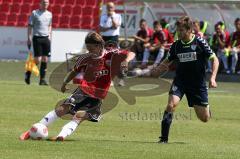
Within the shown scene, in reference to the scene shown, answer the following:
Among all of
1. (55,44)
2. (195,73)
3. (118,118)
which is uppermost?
(195,73)

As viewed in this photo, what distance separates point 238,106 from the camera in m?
18.0

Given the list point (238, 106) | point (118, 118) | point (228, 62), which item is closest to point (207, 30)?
point (228, 62)

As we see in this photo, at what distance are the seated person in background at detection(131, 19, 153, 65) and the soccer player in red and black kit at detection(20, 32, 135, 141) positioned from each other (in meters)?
16.7

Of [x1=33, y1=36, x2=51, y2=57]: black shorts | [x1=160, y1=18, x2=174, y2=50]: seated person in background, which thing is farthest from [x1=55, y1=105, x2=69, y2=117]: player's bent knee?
[x1=160, y1=18, x2=174, y2=50]: seated person in background

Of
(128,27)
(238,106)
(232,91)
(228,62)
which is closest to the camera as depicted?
(238,106)

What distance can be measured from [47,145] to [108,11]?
11823mm

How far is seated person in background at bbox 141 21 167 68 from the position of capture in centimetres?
2811

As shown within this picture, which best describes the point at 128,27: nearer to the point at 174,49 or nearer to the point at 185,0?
the point at 185,0

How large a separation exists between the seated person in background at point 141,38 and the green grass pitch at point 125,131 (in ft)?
28.0

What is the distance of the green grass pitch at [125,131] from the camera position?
10.2 meters

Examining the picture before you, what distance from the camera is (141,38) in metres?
29.0

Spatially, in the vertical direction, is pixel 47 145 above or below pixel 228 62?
above

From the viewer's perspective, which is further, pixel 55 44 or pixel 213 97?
pixel 55 44

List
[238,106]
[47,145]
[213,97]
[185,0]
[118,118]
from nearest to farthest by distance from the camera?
[47,145], [118,118], [238,106], [213,97], [185,0]
